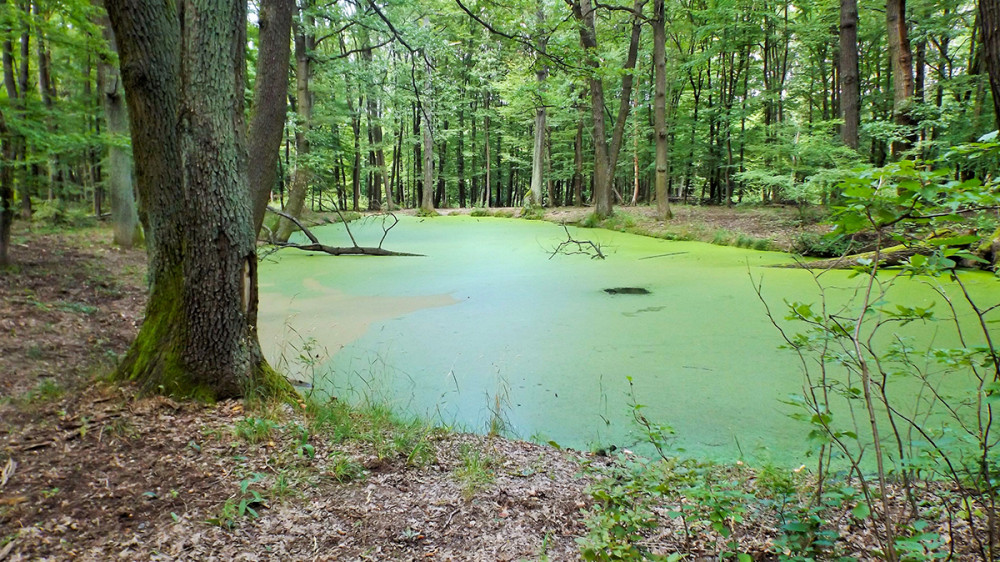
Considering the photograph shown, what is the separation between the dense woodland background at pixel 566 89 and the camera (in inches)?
175

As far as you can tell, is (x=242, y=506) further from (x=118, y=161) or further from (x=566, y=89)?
(x=566, y=89)

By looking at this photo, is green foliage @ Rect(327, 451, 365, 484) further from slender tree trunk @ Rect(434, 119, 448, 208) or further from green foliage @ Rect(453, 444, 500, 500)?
slender tree trunk @ Rect(434, 119, 448, 208)

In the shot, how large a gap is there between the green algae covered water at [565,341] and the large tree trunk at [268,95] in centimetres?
108

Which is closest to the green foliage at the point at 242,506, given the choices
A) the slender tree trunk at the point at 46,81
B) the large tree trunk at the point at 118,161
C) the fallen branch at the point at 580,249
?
the slender tree trunk at the point at 46,81

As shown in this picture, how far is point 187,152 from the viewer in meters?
1.97

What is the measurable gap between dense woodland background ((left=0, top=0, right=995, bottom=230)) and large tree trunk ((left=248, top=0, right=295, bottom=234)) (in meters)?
0.22

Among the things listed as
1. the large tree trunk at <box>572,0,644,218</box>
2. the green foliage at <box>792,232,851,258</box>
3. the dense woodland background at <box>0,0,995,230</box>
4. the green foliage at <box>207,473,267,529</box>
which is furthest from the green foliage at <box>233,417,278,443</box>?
the large tree trunk at <box>572,0,644,218</box>

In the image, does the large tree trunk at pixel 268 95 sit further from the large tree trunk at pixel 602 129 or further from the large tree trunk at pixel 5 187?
the large tree trunk at pixel 602 129

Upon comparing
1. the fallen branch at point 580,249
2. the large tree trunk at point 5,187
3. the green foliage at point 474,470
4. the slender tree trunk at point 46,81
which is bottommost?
the green foliage at point 474,470

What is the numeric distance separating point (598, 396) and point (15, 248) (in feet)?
19.8

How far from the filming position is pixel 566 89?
11.5 metres

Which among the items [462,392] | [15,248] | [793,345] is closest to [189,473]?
[462,392]

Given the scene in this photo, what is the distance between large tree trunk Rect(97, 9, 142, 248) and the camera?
5676 millimetres

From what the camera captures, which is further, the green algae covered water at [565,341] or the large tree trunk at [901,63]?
the large tree trunk at [901,63]
